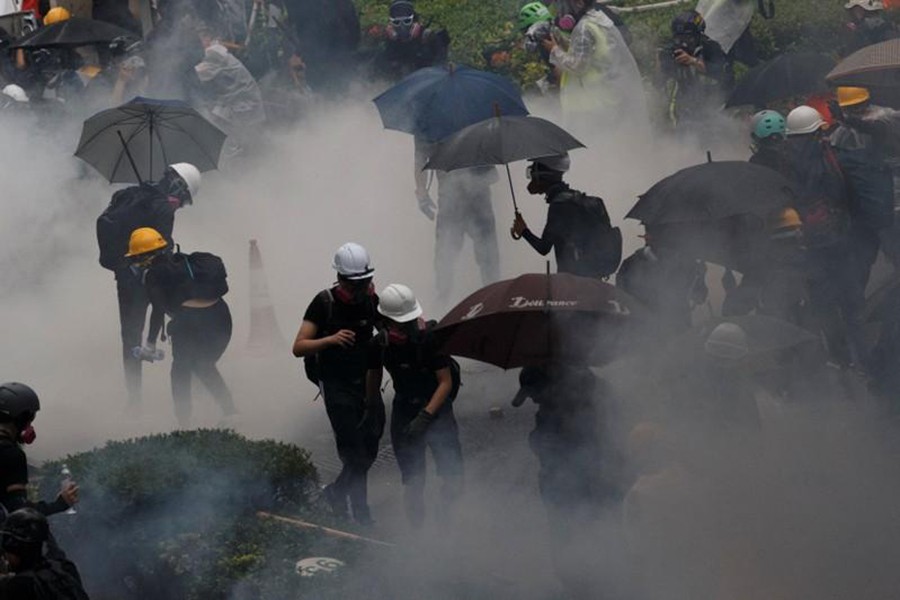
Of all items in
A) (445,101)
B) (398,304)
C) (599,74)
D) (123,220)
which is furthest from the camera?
(599,74)

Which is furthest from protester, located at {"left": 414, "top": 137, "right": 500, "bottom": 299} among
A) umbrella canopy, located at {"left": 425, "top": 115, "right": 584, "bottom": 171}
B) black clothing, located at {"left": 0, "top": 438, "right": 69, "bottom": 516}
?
black clothing, located at {"left": 0, "top": 438, "right": 69, "bottom": 516}

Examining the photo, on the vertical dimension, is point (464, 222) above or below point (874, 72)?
below

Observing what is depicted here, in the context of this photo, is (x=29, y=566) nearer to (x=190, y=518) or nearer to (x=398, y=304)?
(x=190, y=518)

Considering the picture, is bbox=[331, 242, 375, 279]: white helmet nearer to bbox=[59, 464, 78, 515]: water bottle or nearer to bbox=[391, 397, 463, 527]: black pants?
bbox=[391, 397, 463, 527]: black pants

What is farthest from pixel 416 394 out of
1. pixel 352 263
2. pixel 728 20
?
pixel 728 20

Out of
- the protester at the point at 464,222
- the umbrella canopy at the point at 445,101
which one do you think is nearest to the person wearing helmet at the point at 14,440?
the umbrella canopy at the point at 445,101

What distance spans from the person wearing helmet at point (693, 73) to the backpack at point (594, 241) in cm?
489

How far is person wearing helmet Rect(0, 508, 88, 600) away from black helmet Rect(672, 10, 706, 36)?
1004 cm

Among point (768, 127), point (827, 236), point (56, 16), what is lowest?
point (827, 236)

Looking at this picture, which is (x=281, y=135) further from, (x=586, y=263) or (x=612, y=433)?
(x=612, y=433)

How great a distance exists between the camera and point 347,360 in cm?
990

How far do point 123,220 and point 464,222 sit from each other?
2996 mm

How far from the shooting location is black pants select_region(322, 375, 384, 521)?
9.95m

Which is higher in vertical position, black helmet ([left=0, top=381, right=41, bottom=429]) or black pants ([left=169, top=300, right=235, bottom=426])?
black helmet ([left=0, top=381, right=41, bottom=429])
